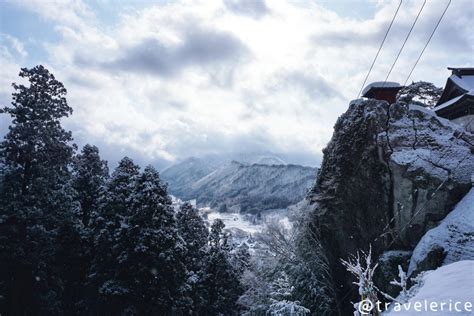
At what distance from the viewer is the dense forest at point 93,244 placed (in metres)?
17.7

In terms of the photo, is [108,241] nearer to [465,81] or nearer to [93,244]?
[93,244]

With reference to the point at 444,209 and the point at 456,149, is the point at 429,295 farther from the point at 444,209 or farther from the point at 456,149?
the point at 456,149

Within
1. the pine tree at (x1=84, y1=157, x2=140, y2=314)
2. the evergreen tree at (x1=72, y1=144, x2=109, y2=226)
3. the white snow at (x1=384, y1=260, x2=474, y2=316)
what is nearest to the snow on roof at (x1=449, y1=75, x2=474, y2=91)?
the white snow at (x1=384, y1=260, x2=474, y2=316)

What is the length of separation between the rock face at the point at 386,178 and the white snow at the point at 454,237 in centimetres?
106

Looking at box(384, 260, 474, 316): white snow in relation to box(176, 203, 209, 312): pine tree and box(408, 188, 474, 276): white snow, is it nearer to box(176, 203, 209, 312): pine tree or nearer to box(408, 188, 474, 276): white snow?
box(408, 188, 474, 276): white snow

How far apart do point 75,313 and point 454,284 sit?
23290 millimetres

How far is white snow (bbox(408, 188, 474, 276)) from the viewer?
490 inches

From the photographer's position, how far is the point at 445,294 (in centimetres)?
697

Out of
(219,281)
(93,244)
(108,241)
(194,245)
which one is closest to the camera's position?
(108,241)

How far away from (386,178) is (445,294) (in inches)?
416

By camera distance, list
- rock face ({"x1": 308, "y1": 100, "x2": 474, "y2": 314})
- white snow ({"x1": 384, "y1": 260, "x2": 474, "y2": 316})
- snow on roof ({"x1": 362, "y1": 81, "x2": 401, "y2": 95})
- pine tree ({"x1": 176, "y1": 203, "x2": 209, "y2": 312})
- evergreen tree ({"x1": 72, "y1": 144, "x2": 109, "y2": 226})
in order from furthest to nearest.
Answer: pine tree ({"x1": 176, "y1": 203, "x2": 209, "y2": 312}) → evergreen tree ({"x1": 72, "y1": 144, "x2": 109, "y2": 226}) → snow on roof ({"x1": 362, "y1": 81, "x2": 401, "y2": 95}) → rock face ({"x1": 308, "y1": 100, "x2": 474, "y2": 314}) → white snow ({"x1": 384, "y1": 260, "x2": 474, "y2": 316})

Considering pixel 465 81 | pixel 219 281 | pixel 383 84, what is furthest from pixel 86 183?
pixel 465 81

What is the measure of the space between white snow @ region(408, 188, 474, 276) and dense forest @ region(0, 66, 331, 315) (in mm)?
6074

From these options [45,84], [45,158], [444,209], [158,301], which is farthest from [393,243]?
[45,84]
